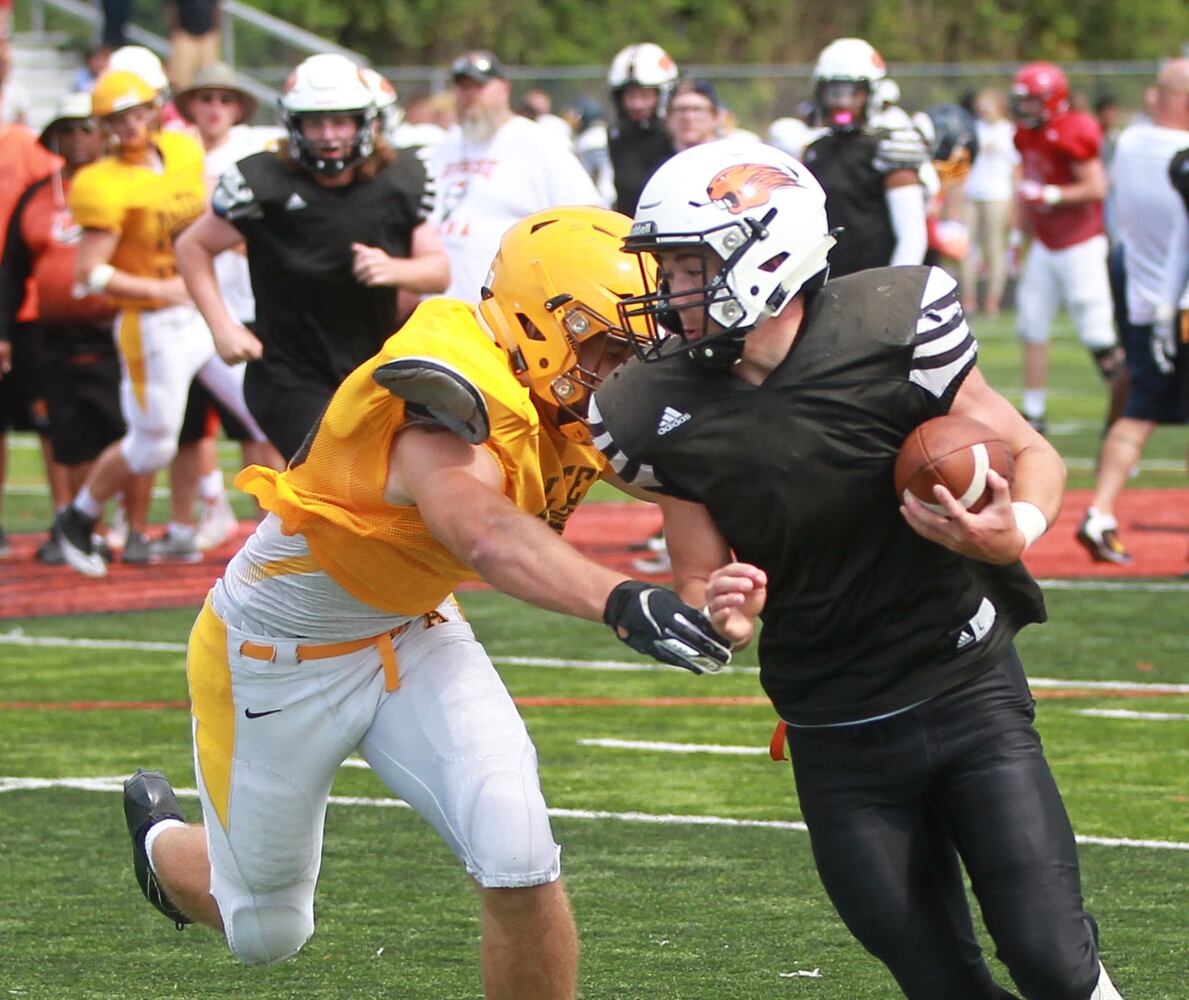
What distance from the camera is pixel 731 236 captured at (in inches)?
139

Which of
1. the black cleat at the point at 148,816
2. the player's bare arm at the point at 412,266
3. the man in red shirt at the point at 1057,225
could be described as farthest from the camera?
the man in red shirt at the point at 1057,225

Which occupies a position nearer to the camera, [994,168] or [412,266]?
[412,266]

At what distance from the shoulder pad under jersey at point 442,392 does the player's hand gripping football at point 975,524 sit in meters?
0.69

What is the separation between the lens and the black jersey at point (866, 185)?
9.37 m

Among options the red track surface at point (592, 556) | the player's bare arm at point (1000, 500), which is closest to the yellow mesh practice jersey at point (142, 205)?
the red track surface at point (592, 556)

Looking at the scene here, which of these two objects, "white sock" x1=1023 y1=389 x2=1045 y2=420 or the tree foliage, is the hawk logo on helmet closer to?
"white sock" x1=1023 y1=389 x2=1045 y2=420

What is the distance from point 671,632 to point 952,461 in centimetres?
51

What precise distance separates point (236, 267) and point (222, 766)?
5.91m

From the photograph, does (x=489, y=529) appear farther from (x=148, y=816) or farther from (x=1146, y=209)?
(x=1146, y=209)

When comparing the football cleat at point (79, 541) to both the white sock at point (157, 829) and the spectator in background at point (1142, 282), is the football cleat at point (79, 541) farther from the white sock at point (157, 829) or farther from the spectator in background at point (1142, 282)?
the white sock at point (157, 829)

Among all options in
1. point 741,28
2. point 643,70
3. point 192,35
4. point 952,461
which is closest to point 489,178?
point 643,70

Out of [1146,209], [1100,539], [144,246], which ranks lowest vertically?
[1100,539]

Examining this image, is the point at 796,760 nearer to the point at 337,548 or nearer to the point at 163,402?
the point at 337,548

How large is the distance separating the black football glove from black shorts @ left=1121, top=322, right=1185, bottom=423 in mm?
6393
